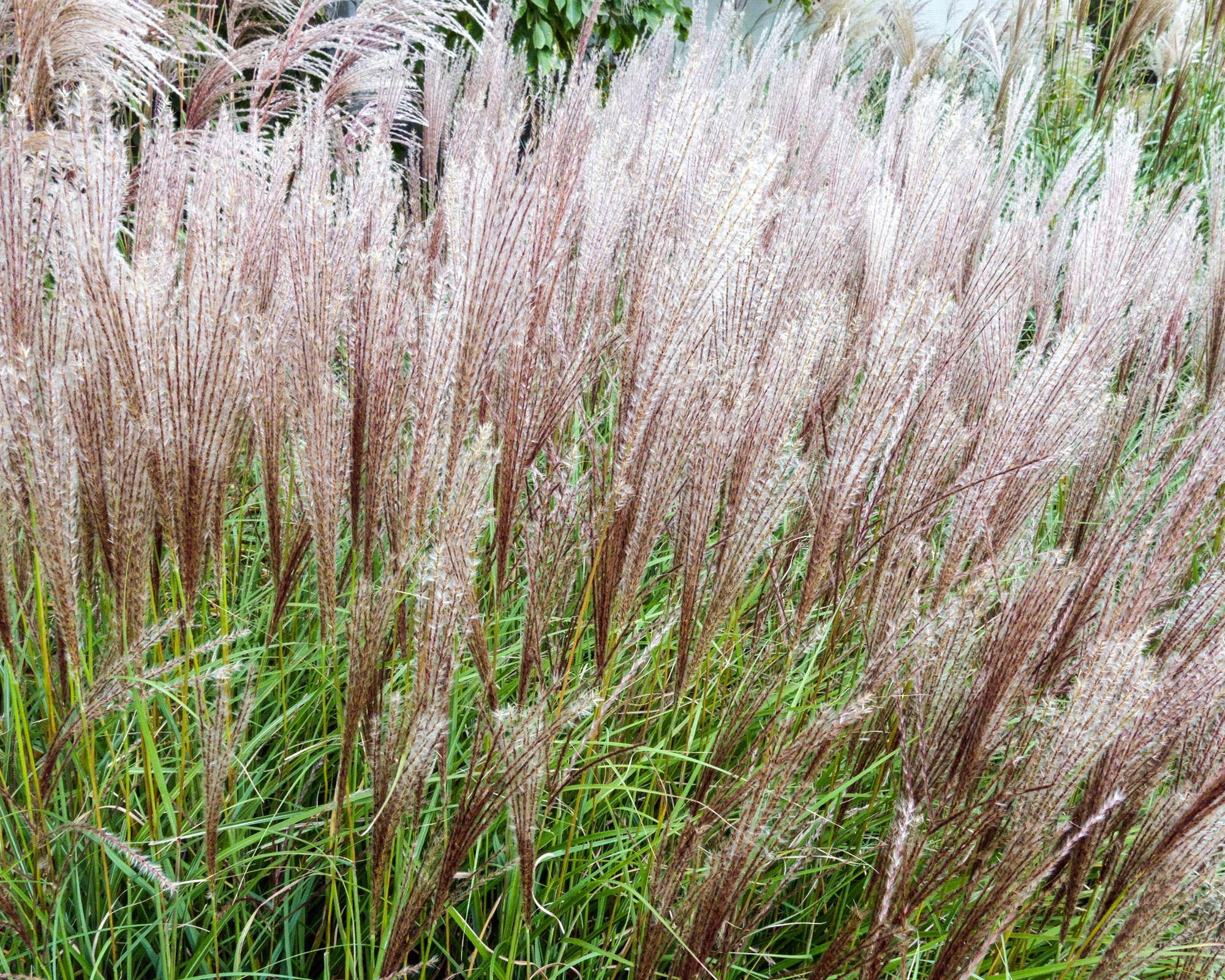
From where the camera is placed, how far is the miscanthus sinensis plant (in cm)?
85

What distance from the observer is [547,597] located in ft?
3.59

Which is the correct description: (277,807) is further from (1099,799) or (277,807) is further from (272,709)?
(1099,799)

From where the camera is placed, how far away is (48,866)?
108 cm

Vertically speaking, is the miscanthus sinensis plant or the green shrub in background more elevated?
the green shrub in background

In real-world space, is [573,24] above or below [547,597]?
above

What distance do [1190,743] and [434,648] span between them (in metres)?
0.90

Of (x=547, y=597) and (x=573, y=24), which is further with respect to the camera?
(x=573, y=24)

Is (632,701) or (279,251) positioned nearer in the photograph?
(279,251)

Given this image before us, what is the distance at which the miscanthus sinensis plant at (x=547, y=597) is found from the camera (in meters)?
0.85

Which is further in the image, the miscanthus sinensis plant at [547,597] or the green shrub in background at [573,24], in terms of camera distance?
the green shrub in background at [573,24]

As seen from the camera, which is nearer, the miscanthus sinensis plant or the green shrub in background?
the miscanthus sinensis plant

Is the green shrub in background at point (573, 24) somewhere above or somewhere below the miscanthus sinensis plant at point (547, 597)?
above

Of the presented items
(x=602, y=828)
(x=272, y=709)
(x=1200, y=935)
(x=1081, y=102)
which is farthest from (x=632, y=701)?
(x=1081, y=102)

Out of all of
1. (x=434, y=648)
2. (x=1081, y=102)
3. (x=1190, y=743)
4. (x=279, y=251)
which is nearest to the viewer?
(x=434, y=648)
